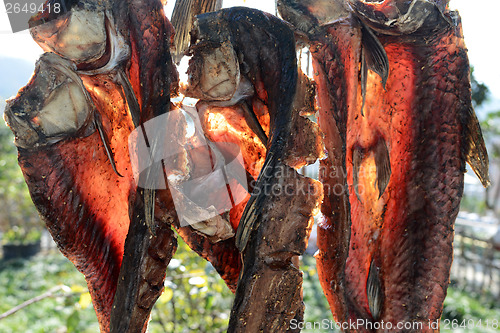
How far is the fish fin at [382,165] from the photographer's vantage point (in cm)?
124

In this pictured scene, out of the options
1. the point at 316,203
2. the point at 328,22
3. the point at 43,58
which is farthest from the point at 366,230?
the point at 43,58

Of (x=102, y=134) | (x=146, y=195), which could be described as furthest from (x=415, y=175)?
(x=102, y=134)

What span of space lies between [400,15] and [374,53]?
4.7 inches

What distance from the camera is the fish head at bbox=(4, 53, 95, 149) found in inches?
39.6

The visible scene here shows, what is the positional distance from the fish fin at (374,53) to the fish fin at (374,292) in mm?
606

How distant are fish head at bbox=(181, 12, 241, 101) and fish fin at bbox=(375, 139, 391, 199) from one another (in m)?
0.50

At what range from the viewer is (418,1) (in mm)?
1102

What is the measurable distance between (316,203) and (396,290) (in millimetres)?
503

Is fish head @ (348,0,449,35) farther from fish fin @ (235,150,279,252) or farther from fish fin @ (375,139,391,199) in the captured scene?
fish fin @ (235,150,279,252)

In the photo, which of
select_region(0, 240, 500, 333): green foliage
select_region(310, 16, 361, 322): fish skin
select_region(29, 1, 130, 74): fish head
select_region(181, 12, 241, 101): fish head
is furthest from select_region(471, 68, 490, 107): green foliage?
select_region(29, 1, 130, 74): fish head

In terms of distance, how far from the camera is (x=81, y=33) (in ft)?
3.31

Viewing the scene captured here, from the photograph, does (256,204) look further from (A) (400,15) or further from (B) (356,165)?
(A) (400,15)

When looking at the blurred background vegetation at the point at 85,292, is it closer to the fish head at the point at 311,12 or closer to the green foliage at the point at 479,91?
the green foliage at the point at 479,91

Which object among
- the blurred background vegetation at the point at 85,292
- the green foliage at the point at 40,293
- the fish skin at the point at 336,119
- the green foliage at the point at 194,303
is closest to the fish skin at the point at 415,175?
the fish skin at the point at 336,119
